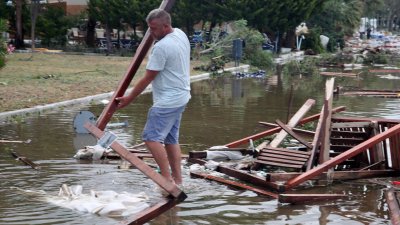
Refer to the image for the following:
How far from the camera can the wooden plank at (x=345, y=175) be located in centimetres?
768

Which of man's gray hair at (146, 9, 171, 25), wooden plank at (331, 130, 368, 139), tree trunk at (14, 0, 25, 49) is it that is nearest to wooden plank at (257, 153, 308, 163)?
wooden plank at (331, 130, 368, 139)

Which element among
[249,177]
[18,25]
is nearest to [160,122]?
[249,177]

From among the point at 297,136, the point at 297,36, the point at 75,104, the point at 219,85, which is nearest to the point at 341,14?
the point at 297,36

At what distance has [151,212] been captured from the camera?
20.3 ft

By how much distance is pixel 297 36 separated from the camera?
51250mm

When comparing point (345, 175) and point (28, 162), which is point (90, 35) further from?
point (345, 175)

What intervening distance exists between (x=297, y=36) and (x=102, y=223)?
1815 inches

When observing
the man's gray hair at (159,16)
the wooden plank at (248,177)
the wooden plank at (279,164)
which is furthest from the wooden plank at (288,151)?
the man's gray hair at (159,16)

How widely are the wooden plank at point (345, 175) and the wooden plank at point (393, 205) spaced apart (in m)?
0.80

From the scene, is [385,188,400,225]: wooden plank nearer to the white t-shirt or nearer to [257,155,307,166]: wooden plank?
[257,155,307,166]: wooden plank

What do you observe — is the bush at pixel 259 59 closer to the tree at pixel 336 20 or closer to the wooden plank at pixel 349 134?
the tree at pixel 336 20

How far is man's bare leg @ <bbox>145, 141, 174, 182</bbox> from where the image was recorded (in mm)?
6988

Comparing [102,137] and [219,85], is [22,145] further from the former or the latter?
[219,85]

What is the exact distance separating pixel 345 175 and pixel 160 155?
2.36m
